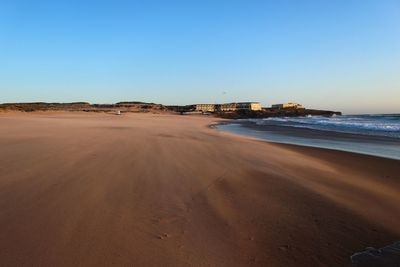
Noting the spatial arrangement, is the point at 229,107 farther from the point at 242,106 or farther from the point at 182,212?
the point at 182,212

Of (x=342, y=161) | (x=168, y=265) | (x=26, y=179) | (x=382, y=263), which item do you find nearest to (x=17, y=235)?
(x=168, y=265)

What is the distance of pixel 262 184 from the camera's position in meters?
6.29

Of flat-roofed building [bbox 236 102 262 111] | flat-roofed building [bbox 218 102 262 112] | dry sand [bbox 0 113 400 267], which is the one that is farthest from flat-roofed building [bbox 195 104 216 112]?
dry sand [bbox 0 113 400 267]

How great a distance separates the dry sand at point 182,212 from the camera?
3.26m

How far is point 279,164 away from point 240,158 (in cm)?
111

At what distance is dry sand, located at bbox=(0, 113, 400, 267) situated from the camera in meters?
3.26

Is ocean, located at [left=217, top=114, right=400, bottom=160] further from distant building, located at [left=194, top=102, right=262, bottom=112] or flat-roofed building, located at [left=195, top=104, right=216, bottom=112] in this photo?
distant building, located at [left=194, top=102, right=262, bottom=112]

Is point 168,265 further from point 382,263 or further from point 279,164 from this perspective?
point 279,164

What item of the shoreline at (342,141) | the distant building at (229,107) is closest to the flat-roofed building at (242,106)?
the distant building at (229,107)

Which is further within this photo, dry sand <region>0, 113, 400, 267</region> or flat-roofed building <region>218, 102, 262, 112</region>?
flat-roofed building <region>218, 102, 262, 112</region>

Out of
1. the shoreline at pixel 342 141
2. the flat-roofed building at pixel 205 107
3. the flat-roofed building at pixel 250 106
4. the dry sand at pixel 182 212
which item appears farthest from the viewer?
the flat-roofed building at pixel 250 106

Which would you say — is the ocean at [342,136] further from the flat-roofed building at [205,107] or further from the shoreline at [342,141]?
the flat-roofed building at [205,107]

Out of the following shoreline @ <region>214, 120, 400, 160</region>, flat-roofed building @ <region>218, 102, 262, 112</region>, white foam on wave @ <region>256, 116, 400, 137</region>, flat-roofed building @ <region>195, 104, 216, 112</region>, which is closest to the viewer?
shoreline @ <region>214, 120, 400, 160</region>

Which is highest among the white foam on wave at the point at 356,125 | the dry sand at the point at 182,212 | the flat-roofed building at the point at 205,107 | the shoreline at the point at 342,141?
the dry sand at the point at 182,212
